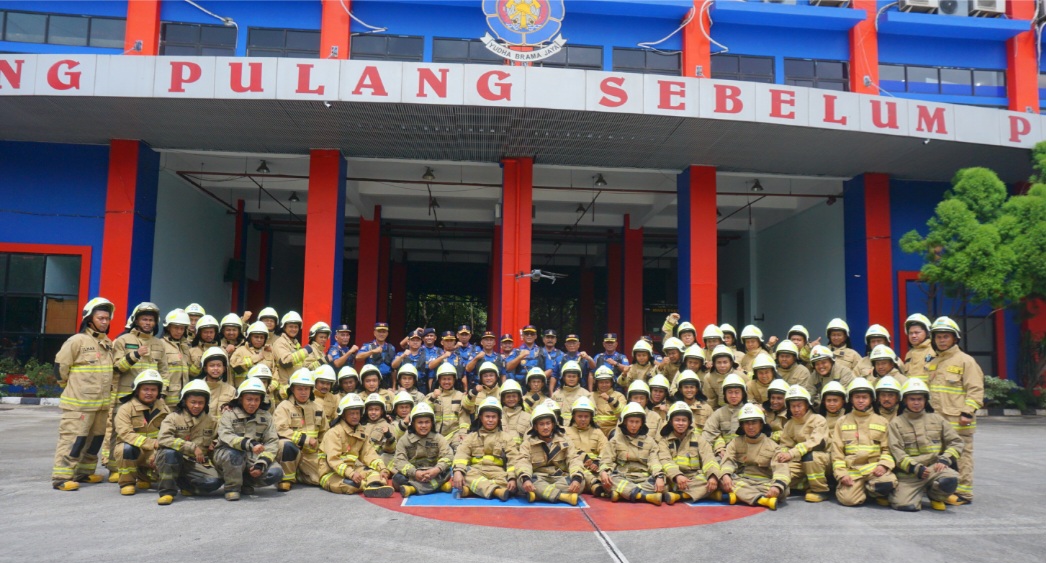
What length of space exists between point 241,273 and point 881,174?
1801 centimetres

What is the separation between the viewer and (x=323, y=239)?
13.9m

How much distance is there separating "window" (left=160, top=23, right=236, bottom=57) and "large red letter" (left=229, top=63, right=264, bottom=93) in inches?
215

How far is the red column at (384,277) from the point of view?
24591 mm

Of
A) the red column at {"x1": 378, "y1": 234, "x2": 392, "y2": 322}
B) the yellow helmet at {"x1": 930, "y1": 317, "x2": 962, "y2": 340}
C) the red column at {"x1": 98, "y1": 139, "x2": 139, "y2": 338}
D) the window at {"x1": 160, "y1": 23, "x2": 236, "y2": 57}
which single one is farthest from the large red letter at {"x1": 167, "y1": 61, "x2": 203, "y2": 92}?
the red column at {"x1": 378, "y1": 234, "x2": 392, "y2": 322}

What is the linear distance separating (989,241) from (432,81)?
10.8m

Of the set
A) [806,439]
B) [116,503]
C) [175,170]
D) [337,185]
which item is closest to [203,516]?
[116,503]

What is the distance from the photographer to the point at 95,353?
6961 millimetres

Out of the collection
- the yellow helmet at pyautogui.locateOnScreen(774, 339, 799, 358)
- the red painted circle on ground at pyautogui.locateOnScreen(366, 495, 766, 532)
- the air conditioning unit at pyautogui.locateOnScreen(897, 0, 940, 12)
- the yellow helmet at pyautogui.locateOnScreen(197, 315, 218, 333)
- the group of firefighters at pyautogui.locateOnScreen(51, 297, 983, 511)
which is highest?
the air conditioning unit at pyautogui.locateOnScreen(897, 0, 940, 12)

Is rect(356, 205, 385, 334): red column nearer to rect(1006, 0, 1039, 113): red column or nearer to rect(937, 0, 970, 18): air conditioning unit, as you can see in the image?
rect(937, 0, 970, 18): air conditioning unit

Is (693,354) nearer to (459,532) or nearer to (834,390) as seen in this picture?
(834,390)

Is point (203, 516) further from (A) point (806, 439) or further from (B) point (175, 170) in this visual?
(B) point (175, 170)

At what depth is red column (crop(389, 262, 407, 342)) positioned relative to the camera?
27.2 meters

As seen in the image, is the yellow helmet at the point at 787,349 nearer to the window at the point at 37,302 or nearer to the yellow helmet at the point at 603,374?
the yellow helmet at the point at 603,374

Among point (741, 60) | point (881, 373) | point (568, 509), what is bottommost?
point (568, 509)
